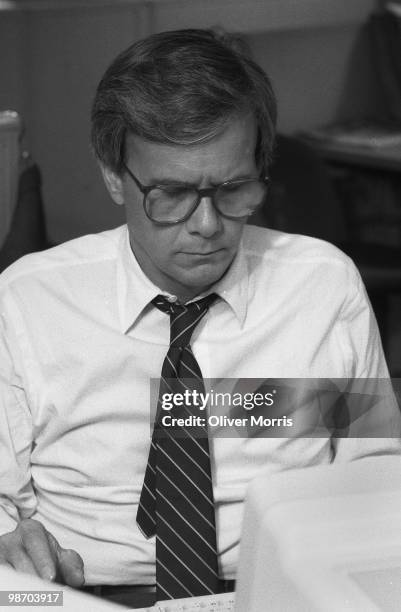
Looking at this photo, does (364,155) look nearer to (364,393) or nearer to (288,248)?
(288,248)

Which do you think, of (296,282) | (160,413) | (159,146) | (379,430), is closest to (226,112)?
(159,146)

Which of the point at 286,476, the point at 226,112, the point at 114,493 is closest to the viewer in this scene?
the point at 286,476

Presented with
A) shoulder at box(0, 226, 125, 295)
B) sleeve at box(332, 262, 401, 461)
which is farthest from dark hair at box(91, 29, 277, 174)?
sleeve at box(332, 262, 401, 461)

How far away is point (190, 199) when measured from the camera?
1.15 meters

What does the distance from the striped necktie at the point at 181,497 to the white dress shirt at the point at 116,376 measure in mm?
28

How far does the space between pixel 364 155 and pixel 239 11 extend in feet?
1.58

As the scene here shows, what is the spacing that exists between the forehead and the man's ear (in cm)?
8

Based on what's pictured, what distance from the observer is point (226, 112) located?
1.15m

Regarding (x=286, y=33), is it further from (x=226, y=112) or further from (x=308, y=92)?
(x=226, y=112)

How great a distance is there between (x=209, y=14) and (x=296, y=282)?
0.61m

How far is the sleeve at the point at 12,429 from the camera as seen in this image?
49.2 inches

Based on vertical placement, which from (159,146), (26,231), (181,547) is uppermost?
(159,146)

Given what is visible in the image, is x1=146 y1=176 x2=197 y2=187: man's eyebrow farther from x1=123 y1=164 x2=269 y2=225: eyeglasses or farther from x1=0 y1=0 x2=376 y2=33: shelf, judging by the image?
x1=0 y1=0 x2=376 y2=33: shelf

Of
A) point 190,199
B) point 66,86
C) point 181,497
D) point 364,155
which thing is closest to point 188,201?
point 190,199
